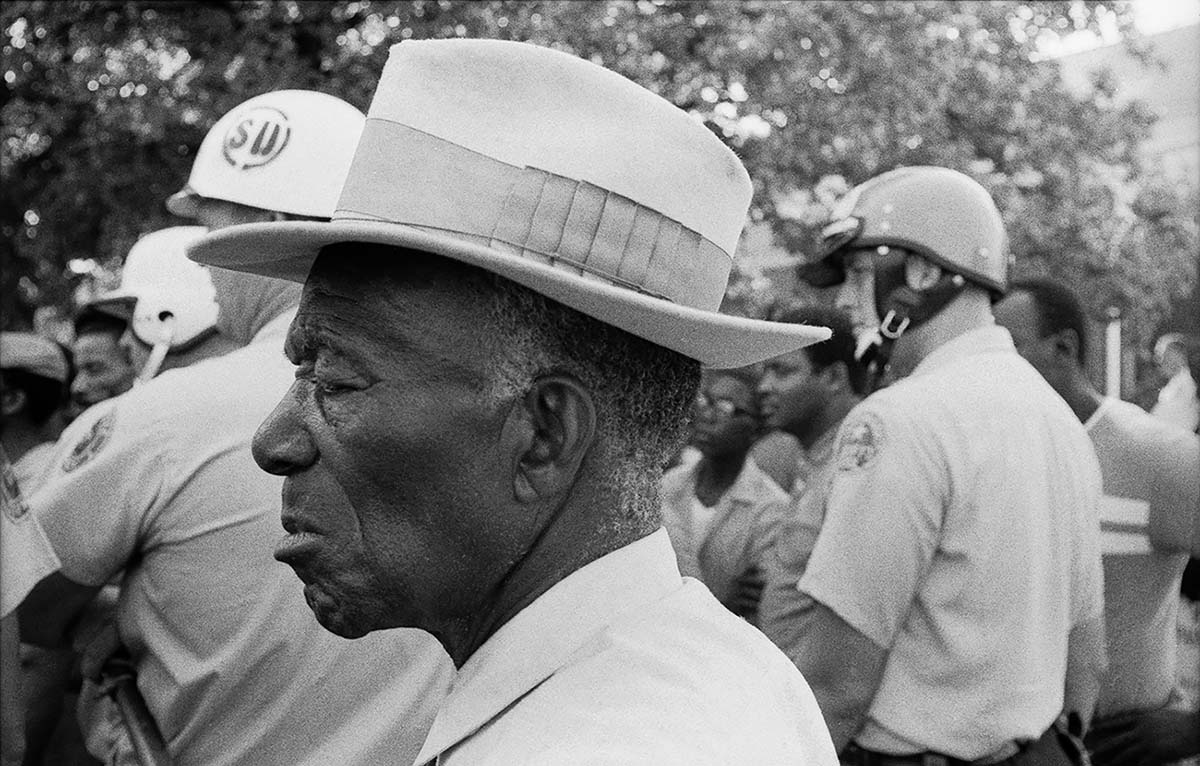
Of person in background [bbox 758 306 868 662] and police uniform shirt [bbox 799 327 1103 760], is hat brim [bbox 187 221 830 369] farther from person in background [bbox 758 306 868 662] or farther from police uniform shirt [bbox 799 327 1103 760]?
person in background [bbox 758 306 868 662]

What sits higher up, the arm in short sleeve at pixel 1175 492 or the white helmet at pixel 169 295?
the white helmet at pixel 169 295

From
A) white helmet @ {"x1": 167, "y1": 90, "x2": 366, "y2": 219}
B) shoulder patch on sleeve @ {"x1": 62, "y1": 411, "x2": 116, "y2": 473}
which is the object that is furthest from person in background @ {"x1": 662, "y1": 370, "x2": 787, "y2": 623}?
shoulder patch on sleeve @ {"x1": 62, "y1": 411, "x2": 116, "y2": 473}

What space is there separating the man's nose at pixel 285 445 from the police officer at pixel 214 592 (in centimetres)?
126

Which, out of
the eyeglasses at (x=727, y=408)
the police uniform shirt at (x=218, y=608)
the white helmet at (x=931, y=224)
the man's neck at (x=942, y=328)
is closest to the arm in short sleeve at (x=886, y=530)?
the man's neck at (x=942, y=328)

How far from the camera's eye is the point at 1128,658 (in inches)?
169

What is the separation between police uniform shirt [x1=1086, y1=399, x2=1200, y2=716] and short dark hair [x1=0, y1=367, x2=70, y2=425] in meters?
4.03

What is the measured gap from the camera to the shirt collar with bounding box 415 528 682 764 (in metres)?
1.44

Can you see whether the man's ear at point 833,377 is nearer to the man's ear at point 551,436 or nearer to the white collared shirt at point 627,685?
the white collared shirt at point 627,685

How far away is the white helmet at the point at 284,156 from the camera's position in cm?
319

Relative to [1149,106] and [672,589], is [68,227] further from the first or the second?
[672,589]

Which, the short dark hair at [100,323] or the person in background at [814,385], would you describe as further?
the person in background at [814,385]

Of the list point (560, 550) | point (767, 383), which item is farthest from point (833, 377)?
point (560, 550)

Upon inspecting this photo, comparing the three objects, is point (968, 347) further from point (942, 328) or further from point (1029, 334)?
point (1029, 334)

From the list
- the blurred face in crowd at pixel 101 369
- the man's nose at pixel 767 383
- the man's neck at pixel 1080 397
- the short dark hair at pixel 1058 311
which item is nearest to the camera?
the man's neck at pixel 1080 397
